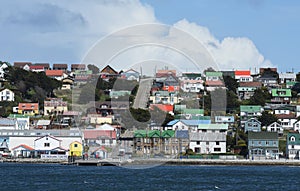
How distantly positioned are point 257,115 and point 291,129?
3.23 m

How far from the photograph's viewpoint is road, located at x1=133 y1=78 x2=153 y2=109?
72494 mm

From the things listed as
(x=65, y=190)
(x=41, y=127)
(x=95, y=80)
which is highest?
(x=95, y=80)

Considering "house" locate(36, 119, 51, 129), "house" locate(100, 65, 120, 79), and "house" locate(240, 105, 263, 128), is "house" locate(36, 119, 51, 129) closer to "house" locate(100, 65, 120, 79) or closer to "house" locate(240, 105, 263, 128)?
"house" locate(240, 105, 263, 128)

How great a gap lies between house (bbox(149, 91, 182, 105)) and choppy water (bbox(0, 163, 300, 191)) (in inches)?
934

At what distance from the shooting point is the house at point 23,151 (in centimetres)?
5838

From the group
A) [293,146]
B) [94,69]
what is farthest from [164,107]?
[94,69]

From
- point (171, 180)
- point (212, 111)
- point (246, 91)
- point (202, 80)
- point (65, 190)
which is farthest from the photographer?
point (202, 80)

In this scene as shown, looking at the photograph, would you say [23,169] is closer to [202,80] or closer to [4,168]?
[4,168]

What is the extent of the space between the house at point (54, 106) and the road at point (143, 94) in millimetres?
6139

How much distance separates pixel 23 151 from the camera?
58625mm

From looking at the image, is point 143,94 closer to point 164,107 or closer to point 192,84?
point 192,84

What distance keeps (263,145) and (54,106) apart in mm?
22078

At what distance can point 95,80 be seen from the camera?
82125 mm

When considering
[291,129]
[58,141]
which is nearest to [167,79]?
[291,129]
